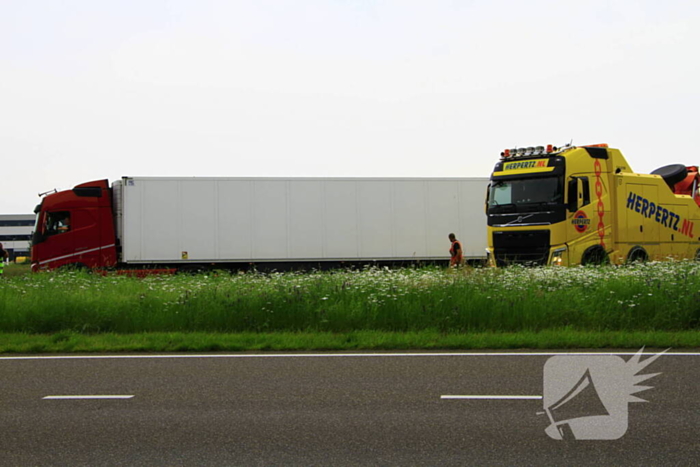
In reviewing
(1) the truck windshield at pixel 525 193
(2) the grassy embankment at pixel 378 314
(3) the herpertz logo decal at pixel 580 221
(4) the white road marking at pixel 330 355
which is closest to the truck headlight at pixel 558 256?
(3) the herpertz logo decal at pixel 580 221

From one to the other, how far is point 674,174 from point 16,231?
407ft

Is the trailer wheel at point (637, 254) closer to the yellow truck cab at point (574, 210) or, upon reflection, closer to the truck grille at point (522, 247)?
the yellow truck cab at point (574, 210)

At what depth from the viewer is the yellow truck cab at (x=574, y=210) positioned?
16953 millimetres

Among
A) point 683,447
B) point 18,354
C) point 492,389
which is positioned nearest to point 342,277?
point 18,354

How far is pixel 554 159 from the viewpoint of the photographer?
676 inches

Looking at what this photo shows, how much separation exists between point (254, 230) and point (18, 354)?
13.6 metres

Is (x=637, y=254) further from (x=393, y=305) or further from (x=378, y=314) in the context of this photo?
(x=378, y=314)

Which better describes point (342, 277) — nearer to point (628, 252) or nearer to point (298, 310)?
point (298, 310)

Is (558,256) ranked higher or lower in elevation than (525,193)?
lower

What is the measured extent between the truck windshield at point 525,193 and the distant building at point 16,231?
107457 millimetres

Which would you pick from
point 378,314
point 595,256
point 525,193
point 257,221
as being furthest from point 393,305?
point 257,221

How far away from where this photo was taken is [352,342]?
32.5 feet

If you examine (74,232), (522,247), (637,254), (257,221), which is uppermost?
(257,221)

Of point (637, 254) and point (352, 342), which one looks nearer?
point (352, 342)
